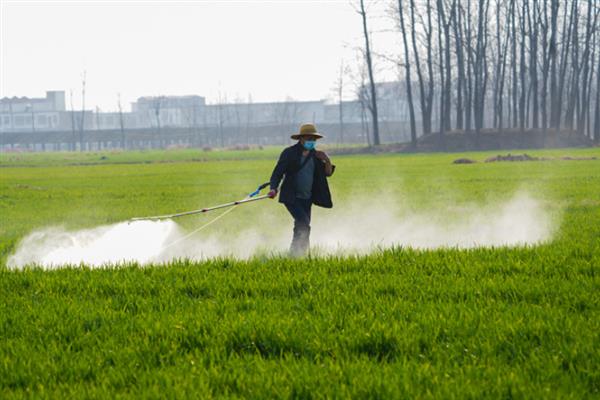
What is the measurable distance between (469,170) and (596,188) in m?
13.6

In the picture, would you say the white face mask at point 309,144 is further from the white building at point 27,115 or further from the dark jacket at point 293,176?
the white building at point 27,115

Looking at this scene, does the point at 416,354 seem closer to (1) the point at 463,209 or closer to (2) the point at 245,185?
(1) the point at 463,209

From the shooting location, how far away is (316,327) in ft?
20.4

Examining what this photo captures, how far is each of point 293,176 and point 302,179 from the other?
137 millimetres

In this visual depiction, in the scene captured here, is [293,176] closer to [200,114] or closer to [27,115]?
[200,114]

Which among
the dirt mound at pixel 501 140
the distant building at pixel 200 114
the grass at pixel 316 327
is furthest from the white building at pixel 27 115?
the grass at pixel 316 327

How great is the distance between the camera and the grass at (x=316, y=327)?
5.04 metres

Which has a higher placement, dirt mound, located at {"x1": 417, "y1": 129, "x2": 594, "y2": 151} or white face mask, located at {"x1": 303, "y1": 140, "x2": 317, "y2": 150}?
white face mask, located at {"x1": 303, "y1": 140, "x2": 317, "y2": 150}

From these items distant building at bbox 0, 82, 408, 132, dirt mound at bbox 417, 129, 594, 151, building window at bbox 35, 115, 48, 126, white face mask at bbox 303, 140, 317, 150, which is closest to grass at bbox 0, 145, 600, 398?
white face mask at bbox 303, 140, 317, 150

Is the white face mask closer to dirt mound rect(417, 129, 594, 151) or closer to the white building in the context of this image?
dirt mound rect(417, 129, 594, 151)

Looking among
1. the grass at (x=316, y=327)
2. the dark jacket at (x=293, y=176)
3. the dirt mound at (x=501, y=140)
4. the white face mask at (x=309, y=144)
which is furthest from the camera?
the dirt mound at (x=501, y=140)

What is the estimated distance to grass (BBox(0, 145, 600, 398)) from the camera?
16.5ft

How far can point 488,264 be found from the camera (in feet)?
29.2

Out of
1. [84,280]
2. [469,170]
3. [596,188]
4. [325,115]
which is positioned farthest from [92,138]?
[84,280]
